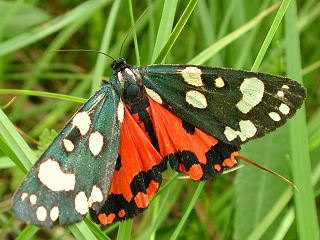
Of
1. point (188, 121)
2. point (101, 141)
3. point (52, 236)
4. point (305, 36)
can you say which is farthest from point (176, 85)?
point (305, 36)

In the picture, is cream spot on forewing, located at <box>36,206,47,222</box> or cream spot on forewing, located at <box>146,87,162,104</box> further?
cream spot on forewing, located at <box>146,87,162,104</box>

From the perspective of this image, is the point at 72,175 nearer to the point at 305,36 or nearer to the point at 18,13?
the point at 18,13

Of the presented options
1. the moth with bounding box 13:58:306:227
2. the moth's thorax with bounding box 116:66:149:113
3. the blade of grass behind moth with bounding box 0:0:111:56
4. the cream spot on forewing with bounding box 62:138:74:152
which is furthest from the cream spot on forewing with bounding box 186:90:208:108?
the blade of grass behind moth with bounding box 0:0:111:56

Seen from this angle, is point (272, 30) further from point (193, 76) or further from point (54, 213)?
point (54, 213)

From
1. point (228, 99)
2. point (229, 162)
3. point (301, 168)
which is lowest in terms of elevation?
point (301, 168)

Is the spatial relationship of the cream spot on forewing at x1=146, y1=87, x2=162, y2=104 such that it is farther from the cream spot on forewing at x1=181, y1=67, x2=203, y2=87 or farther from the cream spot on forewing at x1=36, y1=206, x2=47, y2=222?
the cream spot on forewing at x1=36, y1=206, x2=47, y2=222

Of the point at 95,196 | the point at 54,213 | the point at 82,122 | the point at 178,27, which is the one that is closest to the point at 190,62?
the point at 178,27
